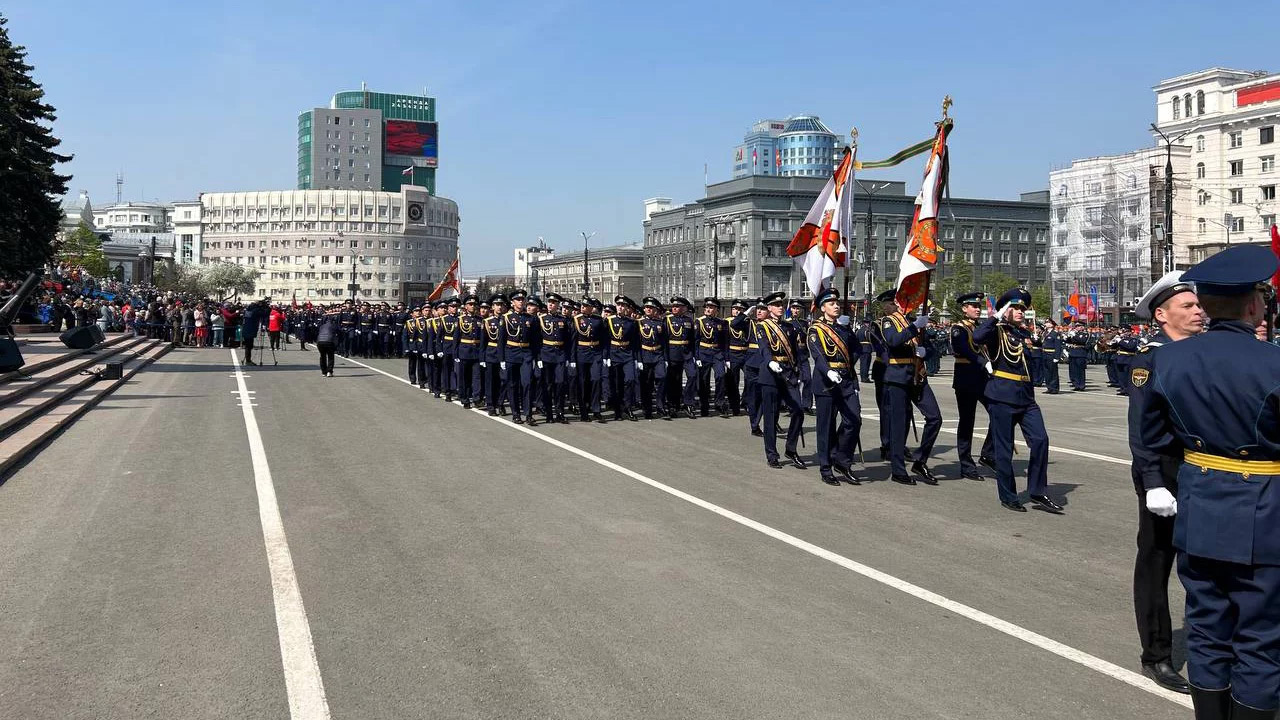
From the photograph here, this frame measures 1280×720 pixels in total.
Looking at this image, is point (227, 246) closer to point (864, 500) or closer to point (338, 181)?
point (338, 181)

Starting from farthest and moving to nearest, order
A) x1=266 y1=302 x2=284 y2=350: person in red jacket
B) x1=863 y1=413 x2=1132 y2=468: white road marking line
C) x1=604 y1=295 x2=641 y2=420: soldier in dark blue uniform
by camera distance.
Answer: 1. x1=266 y1=302 x2=284 y2=350: person in red jacket
2. x1=604 y1=295 x2=641 y2=420: soldier in dark blue uniform
3. x1=863 y1=413 x2=1132 y2=468: white road marking line

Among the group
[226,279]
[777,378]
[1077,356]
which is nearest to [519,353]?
[777,378]

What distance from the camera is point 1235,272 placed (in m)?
3.92

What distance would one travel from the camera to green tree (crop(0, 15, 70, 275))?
3491cm

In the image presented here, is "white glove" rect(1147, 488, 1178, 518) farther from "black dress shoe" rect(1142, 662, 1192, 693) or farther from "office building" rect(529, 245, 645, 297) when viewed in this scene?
"office building" rect(529, 245, 645, 297)

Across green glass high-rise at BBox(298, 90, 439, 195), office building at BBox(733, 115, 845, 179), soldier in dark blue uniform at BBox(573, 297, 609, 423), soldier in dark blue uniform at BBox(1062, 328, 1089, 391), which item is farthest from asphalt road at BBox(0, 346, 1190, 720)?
green glass high-rise at BBox(298, 90, 439, 195)

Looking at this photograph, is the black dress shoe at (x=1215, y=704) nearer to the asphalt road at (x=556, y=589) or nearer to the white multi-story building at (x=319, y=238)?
the asphalt road at (x=556, y=589)

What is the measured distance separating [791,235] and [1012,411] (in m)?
91.0

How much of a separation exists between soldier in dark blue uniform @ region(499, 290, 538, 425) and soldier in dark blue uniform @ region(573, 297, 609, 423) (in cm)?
89

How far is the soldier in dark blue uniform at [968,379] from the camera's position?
11.1 meters

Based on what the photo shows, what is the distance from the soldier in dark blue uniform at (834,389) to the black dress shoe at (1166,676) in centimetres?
561

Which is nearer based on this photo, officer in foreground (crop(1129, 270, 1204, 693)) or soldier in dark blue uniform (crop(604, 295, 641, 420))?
officer in foreground (crop(1129, 270, 1204, 693))


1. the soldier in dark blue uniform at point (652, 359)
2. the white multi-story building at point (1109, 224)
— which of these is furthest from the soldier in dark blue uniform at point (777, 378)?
the white multi-story building at point (1109, 224)

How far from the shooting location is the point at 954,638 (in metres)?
5.44
